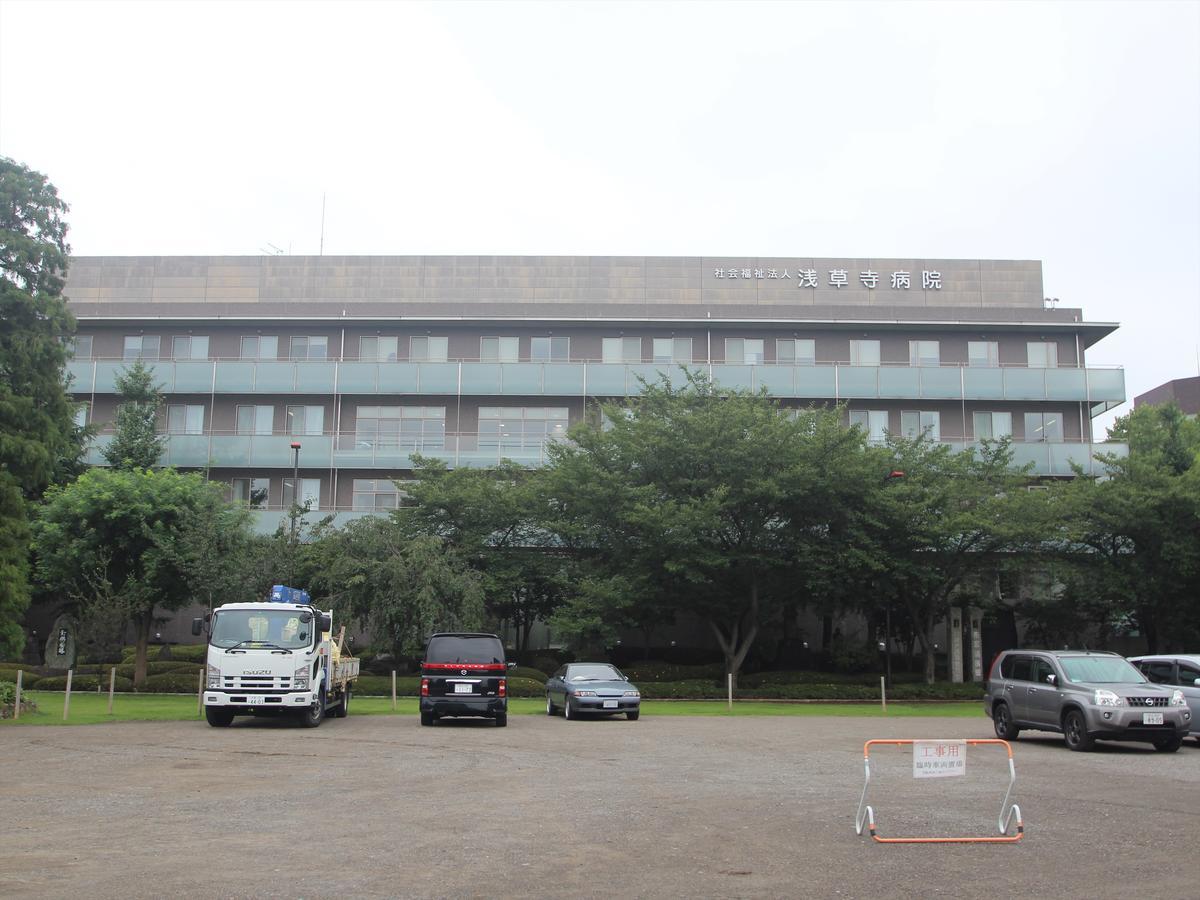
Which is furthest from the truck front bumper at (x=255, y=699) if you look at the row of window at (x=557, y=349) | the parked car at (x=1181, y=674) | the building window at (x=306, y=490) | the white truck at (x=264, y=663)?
the row of window at (x=557, y=349)

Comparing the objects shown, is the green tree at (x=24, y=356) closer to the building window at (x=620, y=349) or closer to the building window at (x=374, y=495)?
the building window at (x=374, y=495)

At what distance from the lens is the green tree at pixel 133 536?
117 ft

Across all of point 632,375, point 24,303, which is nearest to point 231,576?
point 24,303

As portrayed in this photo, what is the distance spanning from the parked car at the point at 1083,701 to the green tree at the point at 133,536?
24205mm

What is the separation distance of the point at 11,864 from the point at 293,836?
225 centimetres

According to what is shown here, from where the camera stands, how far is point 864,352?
176 feet

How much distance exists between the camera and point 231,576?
115ft

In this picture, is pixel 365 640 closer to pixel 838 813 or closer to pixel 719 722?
pixel 719 722

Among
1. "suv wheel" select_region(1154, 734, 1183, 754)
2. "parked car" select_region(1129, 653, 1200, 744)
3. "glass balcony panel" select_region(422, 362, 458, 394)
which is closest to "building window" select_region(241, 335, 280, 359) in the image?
"glass balcony panel" select_region(422, 362, 458, 394)

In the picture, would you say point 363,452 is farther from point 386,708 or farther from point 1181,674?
point 1181,674

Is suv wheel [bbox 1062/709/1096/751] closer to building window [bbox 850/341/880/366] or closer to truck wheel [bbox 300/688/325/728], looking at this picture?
truck wheel [bbox 300/688/325/728]

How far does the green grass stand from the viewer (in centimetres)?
2543

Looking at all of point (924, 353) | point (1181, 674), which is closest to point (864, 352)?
point (924, 353)

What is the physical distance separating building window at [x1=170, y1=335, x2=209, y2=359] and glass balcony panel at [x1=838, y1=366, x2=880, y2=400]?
97.9 ft
